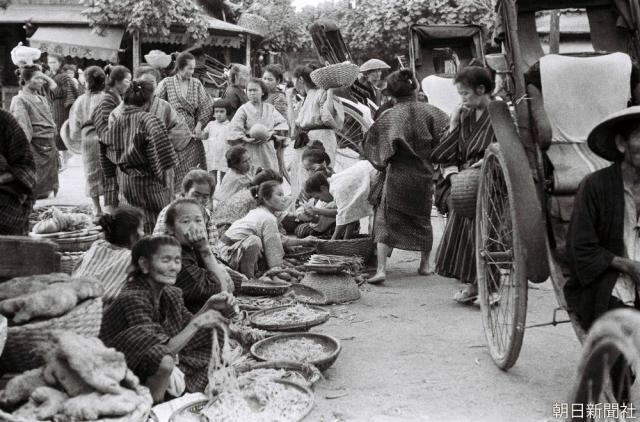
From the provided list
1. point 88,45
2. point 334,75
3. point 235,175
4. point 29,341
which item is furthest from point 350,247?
point 88,45

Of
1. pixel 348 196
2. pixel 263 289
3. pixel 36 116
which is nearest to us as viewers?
pixel 263 289

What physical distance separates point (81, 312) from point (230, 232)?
2863 mm

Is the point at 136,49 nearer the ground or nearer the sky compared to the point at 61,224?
nearer the sky

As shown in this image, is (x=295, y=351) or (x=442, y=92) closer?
(x=295, y=351)

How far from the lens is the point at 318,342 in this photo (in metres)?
4.39

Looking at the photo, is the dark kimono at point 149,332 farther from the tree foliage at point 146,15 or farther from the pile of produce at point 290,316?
the tree foliage at point 146,15

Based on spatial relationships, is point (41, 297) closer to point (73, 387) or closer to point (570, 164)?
point (73, 387)

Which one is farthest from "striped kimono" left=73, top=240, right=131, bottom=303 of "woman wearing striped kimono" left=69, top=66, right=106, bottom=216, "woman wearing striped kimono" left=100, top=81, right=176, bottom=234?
"woman wearing striped kimono" left=69, top=66, right=106, bottom=216

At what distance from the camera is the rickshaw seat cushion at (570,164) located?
3729 mm

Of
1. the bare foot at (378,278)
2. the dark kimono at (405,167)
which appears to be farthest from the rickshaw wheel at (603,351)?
the dark kimono at (405,167)

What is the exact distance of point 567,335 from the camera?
4.69m

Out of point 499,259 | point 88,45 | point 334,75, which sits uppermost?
point 88,45

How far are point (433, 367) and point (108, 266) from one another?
6.42 ft

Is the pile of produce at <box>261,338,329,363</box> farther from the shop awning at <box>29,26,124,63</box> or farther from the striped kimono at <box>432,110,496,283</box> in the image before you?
the shop awning at <box>29,26,124,63</box>
